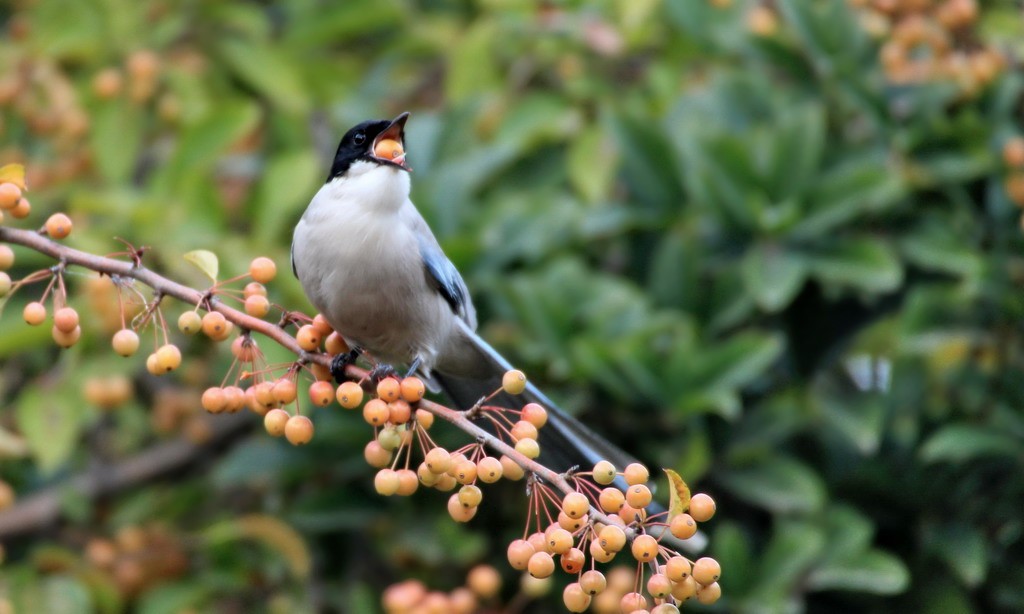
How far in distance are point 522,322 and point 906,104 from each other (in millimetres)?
1770

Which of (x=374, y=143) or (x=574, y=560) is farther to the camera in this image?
(x=374, y=143)

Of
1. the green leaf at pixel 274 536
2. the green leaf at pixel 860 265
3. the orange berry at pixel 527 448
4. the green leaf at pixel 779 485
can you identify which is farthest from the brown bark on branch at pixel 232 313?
the green leaf at pixel 860 265

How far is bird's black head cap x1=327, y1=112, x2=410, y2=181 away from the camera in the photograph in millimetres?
3211

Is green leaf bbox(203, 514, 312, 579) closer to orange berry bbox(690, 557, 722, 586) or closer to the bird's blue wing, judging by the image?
the bird's blue wing

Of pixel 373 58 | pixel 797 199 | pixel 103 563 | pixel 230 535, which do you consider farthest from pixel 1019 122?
pixel 103 563

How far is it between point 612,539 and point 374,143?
160 cm

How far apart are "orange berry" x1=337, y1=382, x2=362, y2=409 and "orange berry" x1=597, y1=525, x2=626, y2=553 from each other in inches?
24.4

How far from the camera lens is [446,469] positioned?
217cm

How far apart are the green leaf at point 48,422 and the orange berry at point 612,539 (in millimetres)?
2445

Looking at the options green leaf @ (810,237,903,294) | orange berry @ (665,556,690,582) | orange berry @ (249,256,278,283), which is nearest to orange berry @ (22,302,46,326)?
orange berry @ (249,256,278,283)

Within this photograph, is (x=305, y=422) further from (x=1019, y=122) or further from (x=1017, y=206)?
(x=1019, y=122)

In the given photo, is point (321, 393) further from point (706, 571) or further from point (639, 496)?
point (706, 571)

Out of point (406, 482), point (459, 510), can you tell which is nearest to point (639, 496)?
point (459, 510)

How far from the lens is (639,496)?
207 centimetres
